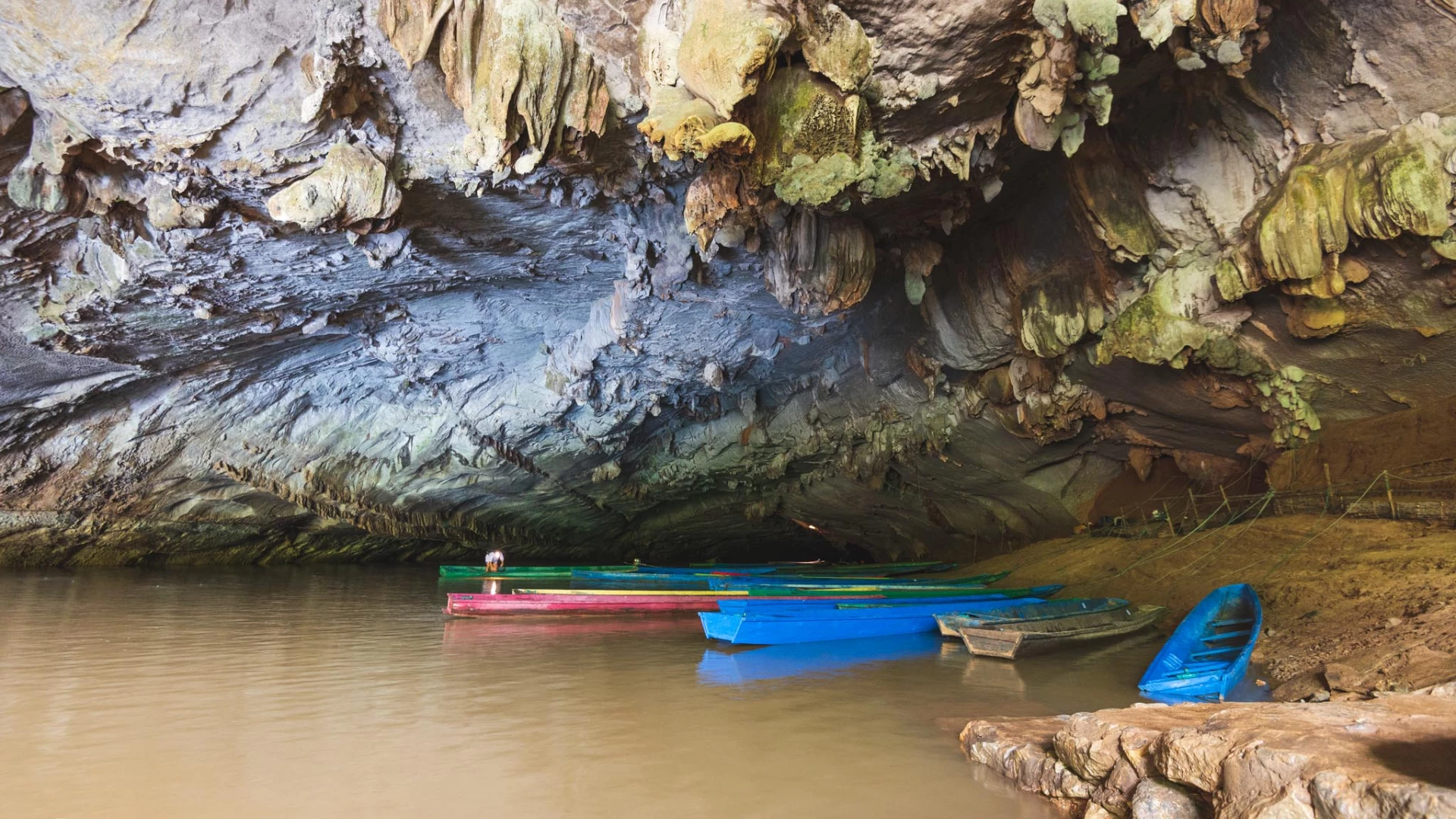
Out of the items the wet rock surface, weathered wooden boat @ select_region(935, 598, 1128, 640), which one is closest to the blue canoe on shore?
weathered wooden boat @ select_region(935, 598, 1128, 640)

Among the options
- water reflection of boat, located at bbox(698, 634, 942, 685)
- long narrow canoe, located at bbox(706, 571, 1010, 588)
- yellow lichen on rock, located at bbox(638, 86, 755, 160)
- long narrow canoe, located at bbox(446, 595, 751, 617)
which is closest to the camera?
yellow lichen on rock, located at bbox(638, 86, 755, 160)

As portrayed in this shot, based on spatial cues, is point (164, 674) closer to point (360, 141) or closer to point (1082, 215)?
point (360, 141)

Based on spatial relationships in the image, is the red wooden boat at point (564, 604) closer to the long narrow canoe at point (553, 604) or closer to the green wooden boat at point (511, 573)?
the long narrow canoe at point (553, 604)

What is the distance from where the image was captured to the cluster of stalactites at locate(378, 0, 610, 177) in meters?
6.45

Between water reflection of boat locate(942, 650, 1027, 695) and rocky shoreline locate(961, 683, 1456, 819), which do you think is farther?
water reflection of boat locate(942, 650, 1027, 695)

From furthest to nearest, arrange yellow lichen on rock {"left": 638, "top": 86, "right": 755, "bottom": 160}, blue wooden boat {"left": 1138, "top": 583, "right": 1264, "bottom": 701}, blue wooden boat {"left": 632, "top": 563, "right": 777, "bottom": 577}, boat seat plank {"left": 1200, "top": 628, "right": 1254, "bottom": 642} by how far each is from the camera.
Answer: blue wooden boat {"left": 632, "top": 563, "right": 777, "bottom": 577}
boat seat plank {"left": 1200, "top": 628, "right": 1254, "bottom": 642}
blue wooden boat {"left": 1138, "top": 583, "right": 1264, "bottom": 701}
yellow lichen on rock {"left": 638, "top": 86, "right": 755, "bottom": 160}

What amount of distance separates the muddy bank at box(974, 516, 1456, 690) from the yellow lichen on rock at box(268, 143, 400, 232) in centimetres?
917

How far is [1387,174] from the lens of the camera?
7141 millimetres

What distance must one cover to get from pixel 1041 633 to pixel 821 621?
2.49 meters

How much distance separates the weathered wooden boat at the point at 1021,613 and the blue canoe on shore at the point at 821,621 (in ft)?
1.31

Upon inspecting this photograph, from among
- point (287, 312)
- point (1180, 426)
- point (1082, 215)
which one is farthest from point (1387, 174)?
point (287, 312)

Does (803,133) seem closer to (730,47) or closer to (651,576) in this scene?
(730,47)

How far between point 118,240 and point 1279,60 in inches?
492

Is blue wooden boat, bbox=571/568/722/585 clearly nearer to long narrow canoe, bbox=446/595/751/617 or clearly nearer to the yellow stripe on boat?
the yellow stripe on boat
